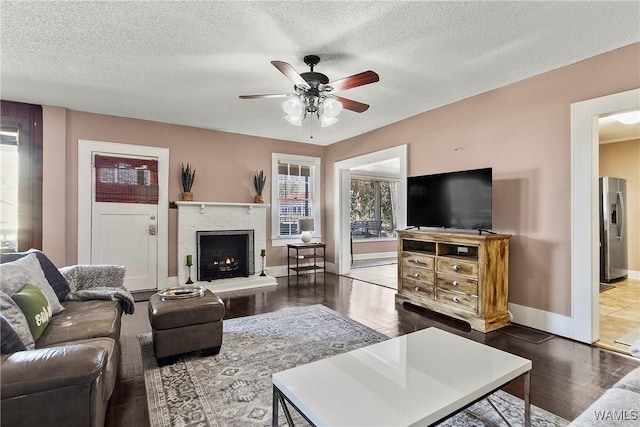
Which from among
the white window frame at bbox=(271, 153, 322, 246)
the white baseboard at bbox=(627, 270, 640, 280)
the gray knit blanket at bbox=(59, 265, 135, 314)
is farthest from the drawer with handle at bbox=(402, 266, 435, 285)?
the white baseboard at bbox=(627, 270, 640, 280)

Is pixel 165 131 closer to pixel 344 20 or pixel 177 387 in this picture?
pixel 344 20

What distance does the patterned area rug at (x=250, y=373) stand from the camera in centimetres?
182

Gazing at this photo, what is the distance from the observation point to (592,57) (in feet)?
9.45

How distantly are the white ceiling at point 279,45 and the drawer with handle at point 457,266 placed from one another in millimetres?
1992

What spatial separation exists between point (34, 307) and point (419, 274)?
11.9ft

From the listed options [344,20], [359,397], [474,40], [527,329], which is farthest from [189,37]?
[527,329]

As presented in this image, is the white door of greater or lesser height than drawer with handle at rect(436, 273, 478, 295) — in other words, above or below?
above

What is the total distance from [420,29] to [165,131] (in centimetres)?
423

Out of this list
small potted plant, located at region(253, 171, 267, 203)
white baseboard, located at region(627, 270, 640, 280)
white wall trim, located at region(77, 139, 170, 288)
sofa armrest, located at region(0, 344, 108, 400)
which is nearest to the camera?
sofa armrest, located at region(0, 344, 108, 400)

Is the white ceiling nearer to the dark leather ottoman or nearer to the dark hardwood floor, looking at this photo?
the dark leather ottoman

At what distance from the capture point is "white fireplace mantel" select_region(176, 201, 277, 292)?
16.6 ft

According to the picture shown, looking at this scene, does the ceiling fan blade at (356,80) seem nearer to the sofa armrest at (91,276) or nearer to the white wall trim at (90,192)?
the sofa armrest at (91,276)

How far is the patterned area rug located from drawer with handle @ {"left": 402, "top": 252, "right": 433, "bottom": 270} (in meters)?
1.15

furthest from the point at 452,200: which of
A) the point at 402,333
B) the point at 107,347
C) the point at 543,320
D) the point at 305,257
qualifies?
the point at 107,347
